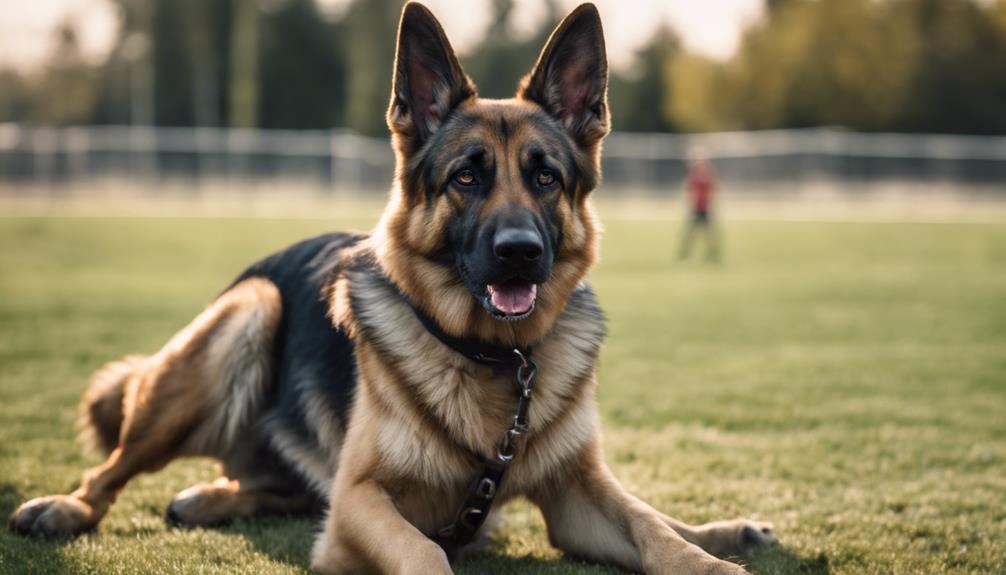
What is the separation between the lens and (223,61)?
202ft

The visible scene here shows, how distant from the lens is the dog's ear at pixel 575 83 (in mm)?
4164

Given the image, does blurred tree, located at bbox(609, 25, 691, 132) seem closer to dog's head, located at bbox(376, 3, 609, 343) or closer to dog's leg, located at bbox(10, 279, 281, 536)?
dog's leg, located at bbox(10, 279, 281, 536)

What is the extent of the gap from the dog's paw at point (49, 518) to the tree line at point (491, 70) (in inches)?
1946

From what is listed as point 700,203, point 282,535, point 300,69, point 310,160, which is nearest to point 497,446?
point 282,535

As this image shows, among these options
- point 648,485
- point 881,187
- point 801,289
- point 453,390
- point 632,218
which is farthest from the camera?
point 881,187

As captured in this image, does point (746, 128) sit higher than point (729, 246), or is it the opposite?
point (746, 128)

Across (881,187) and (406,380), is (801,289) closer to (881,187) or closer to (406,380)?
(406,380)

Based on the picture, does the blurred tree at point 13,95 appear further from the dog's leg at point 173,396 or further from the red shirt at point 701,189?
the dog's leg at point 173,396

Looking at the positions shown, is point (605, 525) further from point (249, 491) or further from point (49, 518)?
point (49, 518)

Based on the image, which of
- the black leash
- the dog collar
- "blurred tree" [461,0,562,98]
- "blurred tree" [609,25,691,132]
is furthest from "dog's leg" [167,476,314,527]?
"blurred tree" [609,25,691,132]

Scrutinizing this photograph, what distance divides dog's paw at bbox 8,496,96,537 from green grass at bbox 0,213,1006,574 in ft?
0.43

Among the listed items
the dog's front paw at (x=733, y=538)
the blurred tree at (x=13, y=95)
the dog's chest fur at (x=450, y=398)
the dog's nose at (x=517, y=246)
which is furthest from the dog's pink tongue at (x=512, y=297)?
the blurred tree at (x=13, y=95)

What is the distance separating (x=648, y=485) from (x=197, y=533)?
2466mm

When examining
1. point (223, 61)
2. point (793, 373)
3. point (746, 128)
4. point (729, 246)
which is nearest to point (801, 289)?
point (793, 373)
